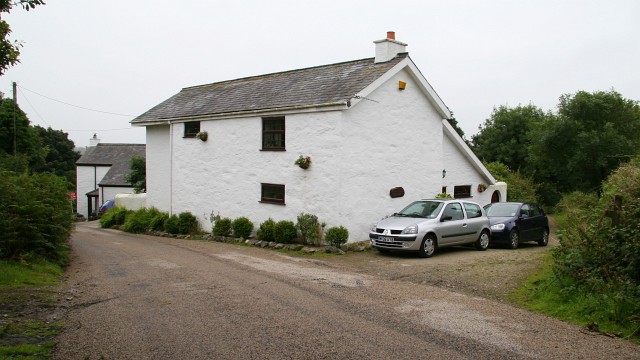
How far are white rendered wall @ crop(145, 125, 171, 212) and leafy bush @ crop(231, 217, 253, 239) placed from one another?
21.2 ft

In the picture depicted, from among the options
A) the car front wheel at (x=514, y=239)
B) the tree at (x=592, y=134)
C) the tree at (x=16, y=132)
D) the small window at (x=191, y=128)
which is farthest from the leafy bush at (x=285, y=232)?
the tree at (x=16, y=132)

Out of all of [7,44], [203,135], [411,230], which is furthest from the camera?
[203,135]

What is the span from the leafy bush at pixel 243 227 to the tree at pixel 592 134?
64.2 feet

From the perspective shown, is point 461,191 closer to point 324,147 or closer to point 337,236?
point 324,147

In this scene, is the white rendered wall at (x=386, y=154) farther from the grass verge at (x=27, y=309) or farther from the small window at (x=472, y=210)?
the grass verge at (x=27, y=309)

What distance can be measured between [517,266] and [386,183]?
19.3 ft

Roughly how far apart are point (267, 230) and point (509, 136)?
1344 inches

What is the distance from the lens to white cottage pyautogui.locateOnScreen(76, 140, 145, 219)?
46.2 meters

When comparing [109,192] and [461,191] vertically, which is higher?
[461,191]

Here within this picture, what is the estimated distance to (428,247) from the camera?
1473cm

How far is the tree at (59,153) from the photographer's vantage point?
6203 cm

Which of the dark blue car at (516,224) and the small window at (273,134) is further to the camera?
the small window at (273,134)

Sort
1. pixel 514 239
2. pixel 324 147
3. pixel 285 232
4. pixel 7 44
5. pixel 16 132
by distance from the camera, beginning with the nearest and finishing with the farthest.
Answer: pixel 7 44
pixel 324 147
pixel 285 232
pixel 514 239
pixel 16 132

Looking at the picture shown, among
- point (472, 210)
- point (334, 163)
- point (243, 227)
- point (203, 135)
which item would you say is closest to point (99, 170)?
point (203, 135)
